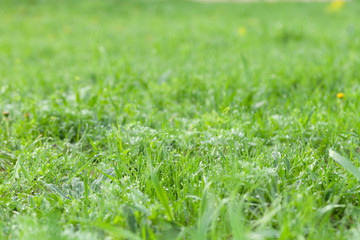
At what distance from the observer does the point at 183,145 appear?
2035 millimetres

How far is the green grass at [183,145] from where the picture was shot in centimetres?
137

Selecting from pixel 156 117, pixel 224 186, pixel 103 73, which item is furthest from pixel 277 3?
pixel 224 186

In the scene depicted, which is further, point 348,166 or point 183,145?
point 183,145

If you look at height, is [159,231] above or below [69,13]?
below

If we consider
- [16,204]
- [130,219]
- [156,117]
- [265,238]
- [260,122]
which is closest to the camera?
[265,238]

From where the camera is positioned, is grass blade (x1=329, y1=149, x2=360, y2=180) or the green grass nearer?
the green grass

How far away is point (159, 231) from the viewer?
1.37 meters

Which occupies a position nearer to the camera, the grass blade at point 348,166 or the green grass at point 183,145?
the green grass at point 183,145

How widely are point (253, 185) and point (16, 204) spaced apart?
1071 millimetres

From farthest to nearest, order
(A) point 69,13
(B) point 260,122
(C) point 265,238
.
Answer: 1. (A) point 69,13
2. (B) point 260,122
3. (C) point 265,238

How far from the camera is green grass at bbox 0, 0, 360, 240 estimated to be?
53.8 inches

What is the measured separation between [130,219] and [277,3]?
11.7 metres

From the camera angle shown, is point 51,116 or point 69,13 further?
point 69,13

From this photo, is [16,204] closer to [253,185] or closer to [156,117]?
[253,185]
